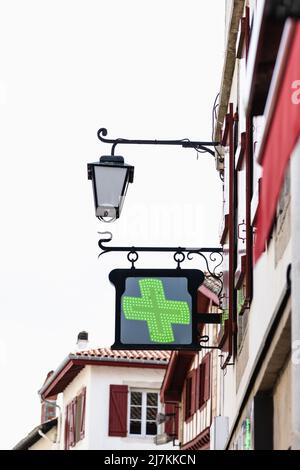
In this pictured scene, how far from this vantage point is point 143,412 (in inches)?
1485

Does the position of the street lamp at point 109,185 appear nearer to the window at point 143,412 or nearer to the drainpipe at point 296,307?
the drainpipe at point 296,307

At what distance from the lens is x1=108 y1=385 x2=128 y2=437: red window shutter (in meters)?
37.5

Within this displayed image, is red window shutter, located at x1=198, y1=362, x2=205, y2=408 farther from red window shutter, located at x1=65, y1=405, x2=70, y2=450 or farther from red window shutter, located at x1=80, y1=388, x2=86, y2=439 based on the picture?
red window shutter, located at x1=65, y1=405, x2=70, y2=450

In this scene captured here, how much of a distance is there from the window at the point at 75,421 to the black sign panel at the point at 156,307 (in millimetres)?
26787

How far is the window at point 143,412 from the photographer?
37469mm

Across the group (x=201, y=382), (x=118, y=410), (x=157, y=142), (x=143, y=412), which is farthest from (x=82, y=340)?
(x=157, y=142)

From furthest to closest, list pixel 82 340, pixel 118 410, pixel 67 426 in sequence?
pixel 82 340, pixel 67 426, pixel 118 410

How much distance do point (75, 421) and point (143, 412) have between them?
3.19m

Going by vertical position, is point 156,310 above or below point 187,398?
above

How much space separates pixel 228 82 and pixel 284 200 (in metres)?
6.42

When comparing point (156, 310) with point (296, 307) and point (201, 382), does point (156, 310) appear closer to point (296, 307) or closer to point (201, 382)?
point (296, 307)

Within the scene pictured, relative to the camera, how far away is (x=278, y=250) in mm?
8812
